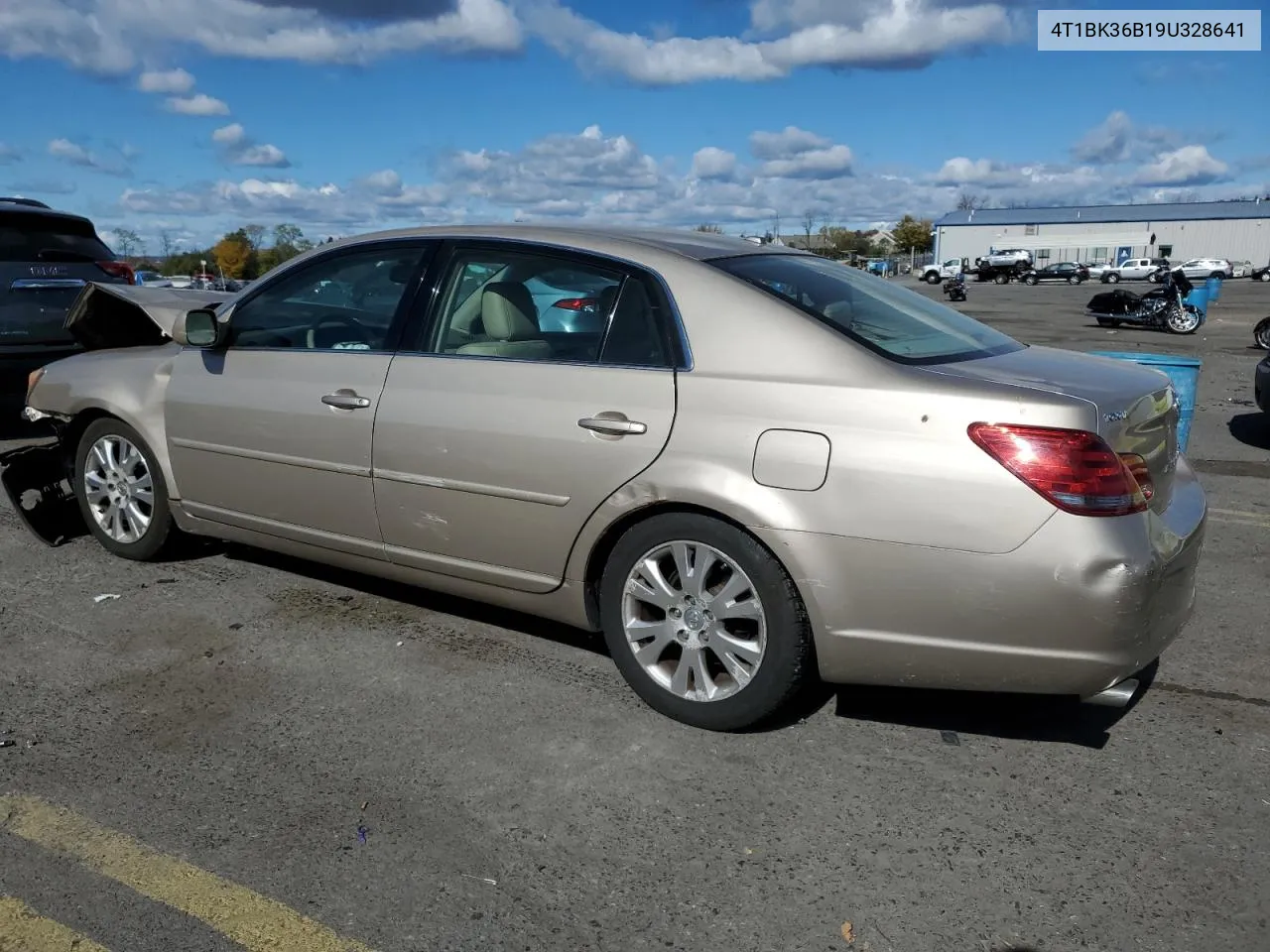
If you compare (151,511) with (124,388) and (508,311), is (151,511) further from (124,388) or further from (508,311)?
(508,311)

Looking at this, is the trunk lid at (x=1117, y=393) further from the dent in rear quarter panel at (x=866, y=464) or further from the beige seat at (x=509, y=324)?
the beige seat at (x=509, y=324)

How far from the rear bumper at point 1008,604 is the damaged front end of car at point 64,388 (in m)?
3.64

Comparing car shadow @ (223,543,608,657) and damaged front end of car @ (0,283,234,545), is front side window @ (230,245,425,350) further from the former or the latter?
car shadow @ (223,543,608,657)

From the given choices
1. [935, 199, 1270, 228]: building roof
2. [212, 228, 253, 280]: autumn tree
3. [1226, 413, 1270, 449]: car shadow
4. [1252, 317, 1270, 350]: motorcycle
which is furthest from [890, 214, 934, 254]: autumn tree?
[1226, 413, 1270, 449]: car shadow

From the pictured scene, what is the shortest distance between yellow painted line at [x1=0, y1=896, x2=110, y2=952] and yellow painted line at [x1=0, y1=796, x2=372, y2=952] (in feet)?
0.09

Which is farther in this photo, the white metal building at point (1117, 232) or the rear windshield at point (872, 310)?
the white metal building at point (1117, 232)

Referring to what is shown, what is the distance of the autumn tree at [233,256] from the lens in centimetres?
5959

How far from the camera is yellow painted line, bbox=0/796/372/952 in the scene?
2.49 m

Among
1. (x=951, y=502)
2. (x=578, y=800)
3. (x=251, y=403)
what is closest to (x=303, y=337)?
(x=251, y=403)

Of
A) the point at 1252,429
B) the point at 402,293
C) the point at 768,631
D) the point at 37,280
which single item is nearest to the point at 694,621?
the point at 768,631

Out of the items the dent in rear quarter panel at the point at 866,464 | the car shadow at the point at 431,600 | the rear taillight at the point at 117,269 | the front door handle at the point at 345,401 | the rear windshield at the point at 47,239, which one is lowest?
the car shadow at the point at 431,600

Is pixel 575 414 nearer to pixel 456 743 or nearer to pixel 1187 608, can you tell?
pixel 456 743

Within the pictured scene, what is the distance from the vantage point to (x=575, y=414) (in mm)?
3572

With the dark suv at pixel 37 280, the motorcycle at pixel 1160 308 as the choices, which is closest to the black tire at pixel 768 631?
the dark suv at pixel 37 280
